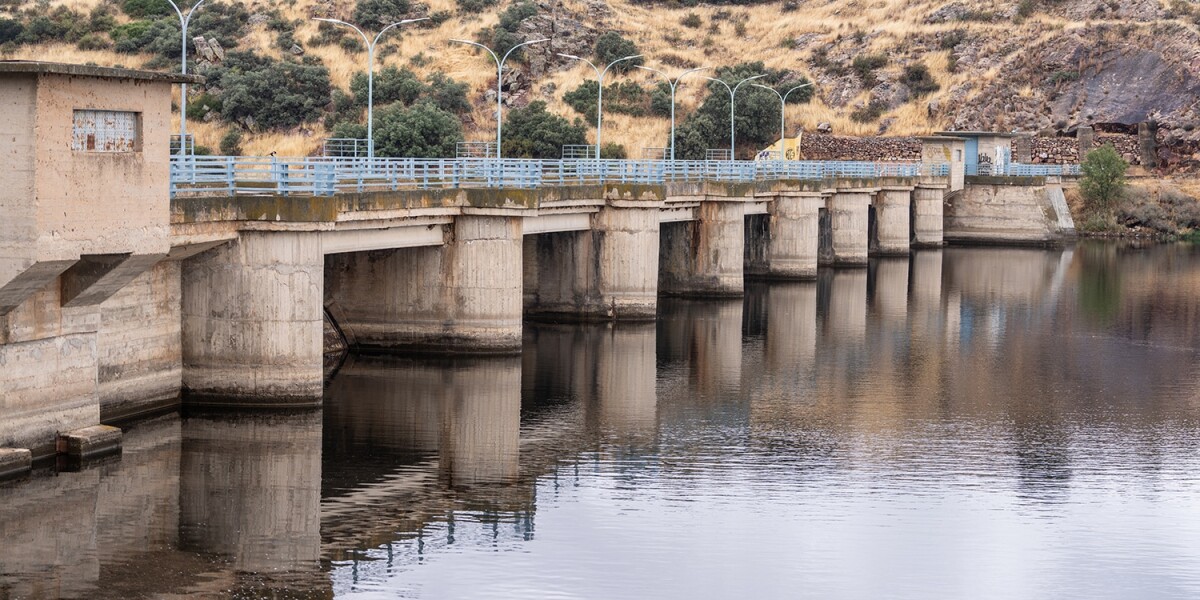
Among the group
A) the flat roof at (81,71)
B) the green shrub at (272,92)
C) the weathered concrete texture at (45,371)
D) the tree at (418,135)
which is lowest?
the weathered concrete texture at (45,371)

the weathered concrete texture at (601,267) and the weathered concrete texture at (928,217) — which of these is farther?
the weathered concrete texture at (928,217)

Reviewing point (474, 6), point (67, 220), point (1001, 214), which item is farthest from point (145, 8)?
point (67, 220)

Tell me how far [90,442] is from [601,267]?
82.5 ft

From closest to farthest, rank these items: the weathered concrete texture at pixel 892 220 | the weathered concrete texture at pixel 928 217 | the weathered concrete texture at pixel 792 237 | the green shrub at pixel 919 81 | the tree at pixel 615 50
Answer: the weathered concrete texture at pixel 792 237, the weathered concrete texture at pixel 892 220, the weathered concrete texture at pixel 928 217, the green shrub at pixel 919 81, the tree at pixel 615 50

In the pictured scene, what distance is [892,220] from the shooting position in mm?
89250

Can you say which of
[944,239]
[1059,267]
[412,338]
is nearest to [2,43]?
[944,239]

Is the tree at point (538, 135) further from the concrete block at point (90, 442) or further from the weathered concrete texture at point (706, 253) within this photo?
the concrete block at point (90, 442)

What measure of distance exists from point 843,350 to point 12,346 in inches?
1141

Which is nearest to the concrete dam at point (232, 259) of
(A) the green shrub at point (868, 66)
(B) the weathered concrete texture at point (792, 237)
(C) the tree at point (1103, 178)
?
(B) the weathered concrete texture at point (792, 237)

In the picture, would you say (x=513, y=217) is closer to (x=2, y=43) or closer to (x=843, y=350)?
(x=843, y=350)

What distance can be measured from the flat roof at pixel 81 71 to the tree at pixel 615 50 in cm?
10044

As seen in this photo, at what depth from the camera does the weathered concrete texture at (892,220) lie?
88938 mm

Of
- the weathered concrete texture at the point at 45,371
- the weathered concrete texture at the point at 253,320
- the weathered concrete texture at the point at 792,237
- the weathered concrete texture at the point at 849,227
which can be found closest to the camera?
the weathered concrete texture at the point at 45,371

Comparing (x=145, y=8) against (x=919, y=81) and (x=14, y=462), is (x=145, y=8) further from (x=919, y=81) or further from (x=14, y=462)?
(x=14, y=462)
